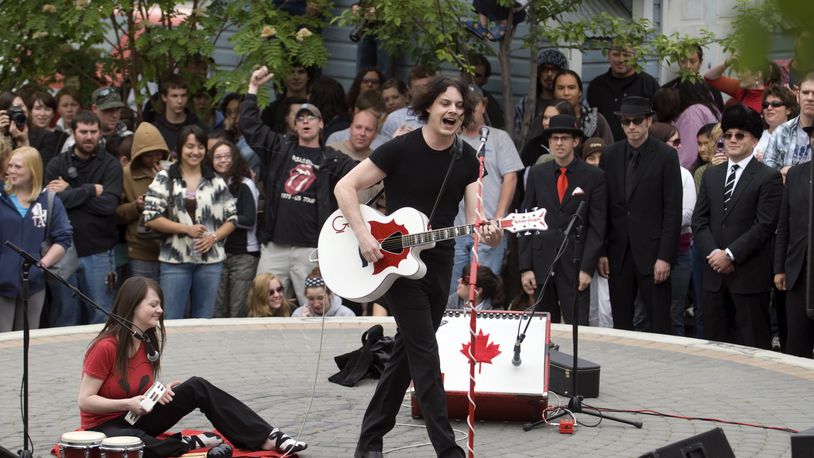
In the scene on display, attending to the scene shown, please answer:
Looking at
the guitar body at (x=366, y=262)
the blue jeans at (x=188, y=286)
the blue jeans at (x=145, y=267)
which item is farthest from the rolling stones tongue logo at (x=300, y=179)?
the guitar body at (x=366, y=262)

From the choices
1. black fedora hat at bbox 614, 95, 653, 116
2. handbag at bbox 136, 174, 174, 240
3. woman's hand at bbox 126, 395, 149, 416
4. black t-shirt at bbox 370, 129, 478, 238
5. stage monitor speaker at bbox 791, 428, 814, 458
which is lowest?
woman's hand at bbox 126, 395, 149, 416

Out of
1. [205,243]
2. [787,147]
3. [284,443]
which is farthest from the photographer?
[205,243]

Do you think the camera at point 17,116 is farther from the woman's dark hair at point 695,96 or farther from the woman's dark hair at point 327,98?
the woman's dark hair at point 695,96

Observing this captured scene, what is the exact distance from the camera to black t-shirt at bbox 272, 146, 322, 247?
37.9ft

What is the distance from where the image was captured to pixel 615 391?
867cm

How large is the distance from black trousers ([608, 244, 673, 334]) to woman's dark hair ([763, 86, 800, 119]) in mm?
1938

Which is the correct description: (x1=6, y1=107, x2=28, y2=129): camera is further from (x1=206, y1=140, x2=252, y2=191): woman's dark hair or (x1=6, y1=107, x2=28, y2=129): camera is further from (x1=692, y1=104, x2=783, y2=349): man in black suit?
(x1=692, y1=104, x2=783, y2=349): man in black suit

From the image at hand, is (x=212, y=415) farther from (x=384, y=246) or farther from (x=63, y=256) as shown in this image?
(x=63, y=256)

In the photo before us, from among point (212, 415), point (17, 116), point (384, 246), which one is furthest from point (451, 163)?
point (17, 116)

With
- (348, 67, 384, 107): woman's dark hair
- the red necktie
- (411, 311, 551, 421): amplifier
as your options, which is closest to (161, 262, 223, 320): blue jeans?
(348, 67, 384, 107): woman's dark hair

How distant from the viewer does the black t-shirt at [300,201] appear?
11555 millimetres

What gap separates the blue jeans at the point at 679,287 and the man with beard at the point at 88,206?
5387 mm

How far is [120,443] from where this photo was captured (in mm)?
5875

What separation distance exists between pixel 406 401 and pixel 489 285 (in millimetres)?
2841
